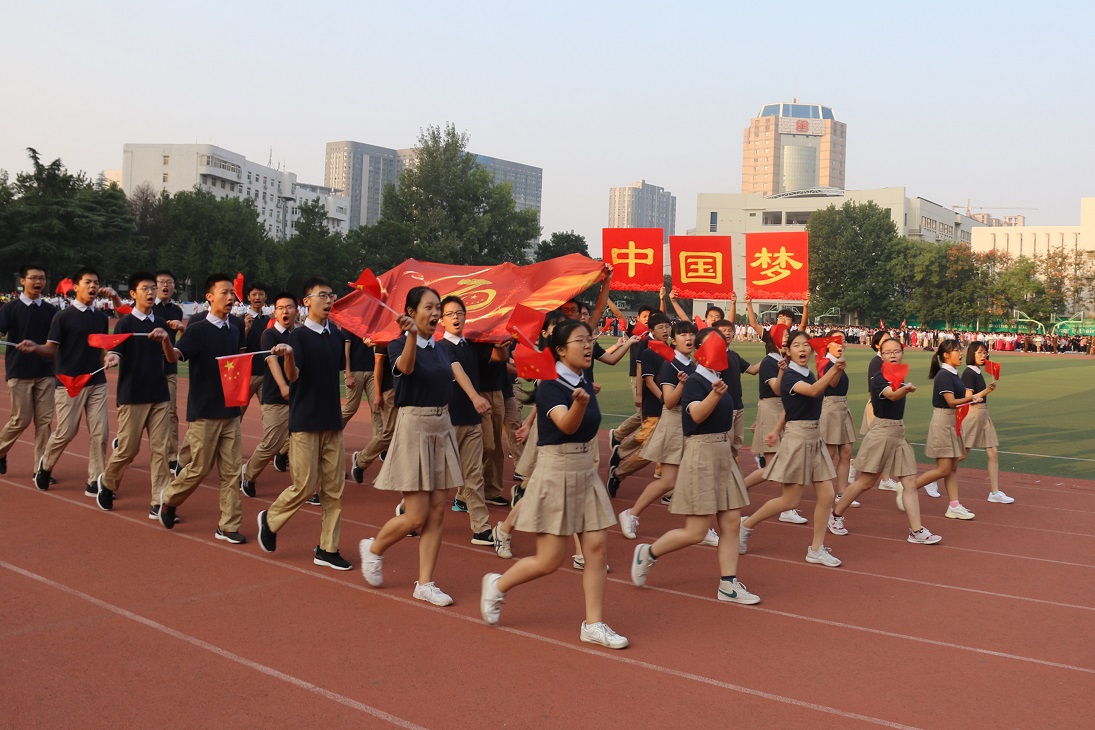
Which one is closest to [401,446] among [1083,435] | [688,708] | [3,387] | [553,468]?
[553,468]

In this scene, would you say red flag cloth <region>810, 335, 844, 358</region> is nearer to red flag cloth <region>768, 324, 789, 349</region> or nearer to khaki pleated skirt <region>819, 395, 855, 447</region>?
red flag cloth <region>768, 324, 789, 349</region>

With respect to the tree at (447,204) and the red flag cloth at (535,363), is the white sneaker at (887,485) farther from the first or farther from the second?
the tree at (447,204)

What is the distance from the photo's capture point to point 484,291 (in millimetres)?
10023

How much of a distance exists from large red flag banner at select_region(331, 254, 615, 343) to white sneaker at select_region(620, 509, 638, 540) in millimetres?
1776

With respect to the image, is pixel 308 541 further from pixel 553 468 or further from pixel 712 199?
pixel 712 199

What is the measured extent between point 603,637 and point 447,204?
60156mm

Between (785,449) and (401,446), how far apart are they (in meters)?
2.93

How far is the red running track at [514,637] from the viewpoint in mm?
4336

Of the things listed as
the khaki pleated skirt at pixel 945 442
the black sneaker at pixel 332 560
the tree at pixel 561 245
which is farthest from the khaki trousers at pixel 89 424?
the tree at pixel 561 245

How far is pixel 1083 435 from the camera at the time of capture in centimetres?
1634

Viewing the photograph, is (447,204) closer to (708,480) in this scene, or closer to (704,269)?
(704,269)

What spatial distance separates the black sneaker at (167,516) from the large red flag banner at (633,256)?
16.9ft

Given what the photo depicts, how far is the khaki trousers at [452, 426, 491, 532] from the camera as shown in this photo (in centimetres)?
747

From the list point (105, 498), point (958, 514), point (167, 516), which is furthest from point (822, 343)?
point (105, 498)
